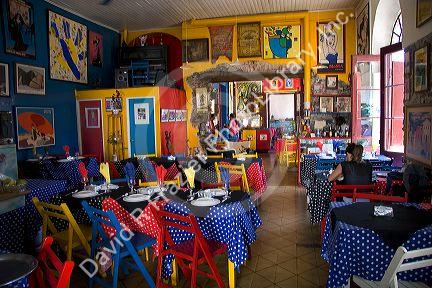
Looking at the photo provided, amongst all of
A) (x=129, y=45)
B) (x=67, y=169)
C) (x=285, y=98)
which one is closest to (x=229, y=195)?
(x=67, y=169)

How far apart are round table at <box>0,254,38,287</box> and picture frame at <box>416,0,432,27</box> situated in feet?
13.1

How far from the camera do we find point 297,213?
5402 mm

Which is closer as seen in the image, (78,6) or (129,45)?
(78,6)

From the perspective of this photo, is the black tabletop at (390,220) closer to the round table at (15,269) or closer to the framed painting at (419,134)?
the framed painting at (419,134)

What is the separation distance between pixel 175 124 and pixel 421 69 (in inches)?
235

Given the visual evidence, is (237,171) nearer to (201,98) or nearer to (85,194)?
(85,194)

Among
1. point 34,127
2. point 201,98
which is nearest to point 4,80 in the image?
point 34,127

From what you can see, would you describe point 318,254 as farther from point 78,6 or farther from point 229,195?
point 78,6

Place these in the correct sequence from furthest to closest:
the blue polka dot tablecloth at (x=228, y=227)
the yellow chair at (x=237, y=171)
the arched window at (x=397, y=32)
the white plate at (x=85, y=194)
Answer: the arched window at (x=397, y=32) → the yellow chair at (x=237, y=171) → the white plate at (x=85, y=194) → the blue polka dot tablecloth at (x=228, y=227)

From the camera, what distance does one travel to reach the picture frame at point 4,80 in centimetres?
595

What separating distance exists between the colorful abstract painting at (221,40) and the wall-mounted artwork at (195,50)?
0.20m

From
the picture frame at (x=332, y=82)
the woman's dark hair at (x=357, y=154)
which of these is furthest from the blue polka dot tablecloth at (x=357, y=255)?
the picture frame at (x=332, y=82)

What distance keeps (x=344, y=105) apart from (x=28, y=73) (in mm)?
6541

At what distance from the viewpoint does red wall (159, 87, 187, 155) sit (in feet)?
27.0
